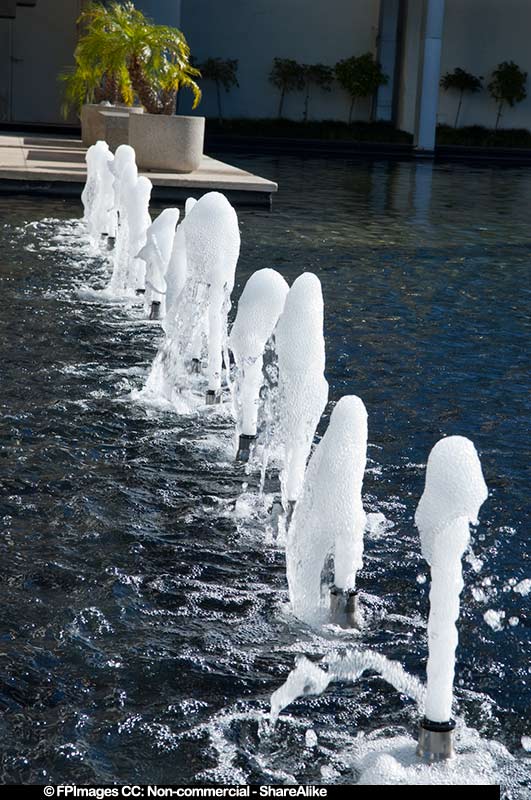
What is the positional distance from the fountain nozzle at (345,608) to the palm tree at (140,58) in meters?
13.0

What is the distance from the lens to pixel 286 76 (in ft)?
102

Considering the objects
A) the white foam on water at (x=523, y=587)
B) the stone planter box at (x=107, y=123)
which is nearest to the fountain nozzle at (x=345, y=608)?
the white foam on water at (x=523, y=587)

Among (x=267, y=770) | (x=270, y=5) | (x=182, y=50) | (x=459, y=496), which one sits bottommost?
(x=267, y=770)

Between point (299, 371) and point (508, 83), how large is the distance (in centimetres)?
2928

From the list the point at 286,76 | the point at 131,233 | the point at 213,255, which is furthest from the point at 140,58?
the point at 286,76

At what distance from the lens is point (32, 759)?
10.0 ft

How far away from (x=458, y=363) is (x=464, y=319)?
1.50 m

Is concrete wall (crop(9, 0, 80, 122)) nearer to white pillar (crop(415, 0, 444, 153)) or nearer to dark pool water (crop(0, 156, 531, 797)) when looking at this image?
white pillar (crop(415, 0, 444, 153))

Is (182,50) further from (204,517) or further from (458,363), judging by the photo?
(204,517)

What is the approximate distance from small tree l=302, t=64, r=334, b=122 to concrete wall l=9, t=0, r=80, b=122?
6.77 m

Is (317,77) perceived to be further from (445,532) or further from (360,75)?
(445,532)

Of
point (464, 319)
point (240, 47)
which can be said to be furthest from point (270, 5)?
point (464, 319)

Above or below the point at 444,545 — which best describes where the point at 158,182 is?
above

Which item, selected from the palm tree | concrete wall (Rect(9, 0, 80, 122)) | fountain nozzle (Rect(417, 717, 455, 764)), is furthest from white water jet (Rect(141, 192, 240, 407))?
concrete wall (Rect(9, 0, 80, 122))
